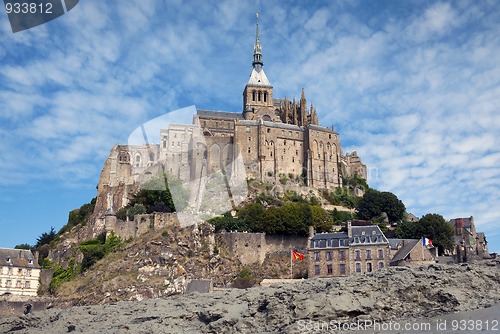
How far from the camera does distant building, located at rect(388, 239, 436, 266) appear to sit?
1757 inches

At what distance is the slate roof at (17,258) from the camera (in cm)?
5134

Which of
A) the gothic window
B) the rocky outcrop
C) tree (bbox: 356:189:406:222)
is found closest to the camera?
the rocky outcrop

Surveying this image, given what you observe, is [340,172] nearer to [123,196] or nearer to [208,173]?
[208,173]

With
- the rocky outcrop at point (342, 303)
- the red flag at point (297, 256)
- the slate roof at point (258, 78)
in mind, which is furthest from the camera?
the slate roof at point (258, 78)

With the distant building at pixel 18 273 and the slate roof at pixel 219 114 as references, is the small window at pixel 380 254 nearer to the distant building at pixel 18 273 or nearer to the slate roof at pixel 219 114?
the distant building at pixel 18 273

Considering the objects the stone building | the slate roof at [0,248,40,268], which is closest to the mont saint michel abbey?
the slate roof at [0,248,40,268]

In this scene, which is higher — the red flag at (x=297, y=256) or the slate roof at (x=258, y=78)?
the slate roof at (x=258, y=78)

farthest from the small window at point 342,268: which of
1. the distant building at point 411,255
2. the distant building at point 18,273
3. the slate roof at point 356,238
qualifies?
the distant building at point 18,273

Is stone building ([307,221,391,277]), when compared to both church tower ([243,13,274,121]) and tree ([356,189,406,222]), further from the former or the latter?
church tower ([243,13,274,121])

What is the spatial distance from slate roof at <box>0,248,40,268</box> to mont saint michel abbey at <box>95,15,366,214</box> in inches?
725

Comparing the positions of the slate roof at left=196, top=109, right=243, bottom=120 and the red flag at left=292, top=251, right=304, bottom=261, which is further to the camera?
the slate roof at left=196, top=109, right=243, bottom=120

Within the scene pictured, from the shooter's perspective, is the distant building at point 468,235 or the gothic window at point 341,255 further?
the distant building at point 468,235

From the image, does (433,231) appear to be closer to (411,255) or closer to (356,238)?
(411,255)

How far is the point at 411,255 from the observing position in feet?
148
